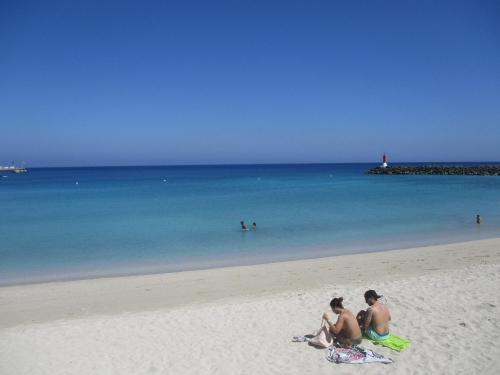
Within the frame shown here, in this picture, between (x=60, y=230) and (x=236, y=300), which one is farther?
(x=60, y=230)

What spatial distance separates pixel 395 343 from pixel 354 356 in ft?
2.71

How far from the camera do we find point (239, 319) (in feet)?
25.8

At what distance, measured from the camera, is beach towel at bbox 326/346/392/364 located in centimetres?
597

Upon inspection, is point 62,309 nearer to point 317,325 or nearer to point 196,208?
point 317,325

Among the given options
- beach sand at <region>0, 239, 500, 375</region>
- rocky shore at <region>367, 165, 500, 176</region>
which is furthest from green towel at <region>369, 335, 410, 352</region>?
rocky shore at <region>367, 165, 500, 176</region>

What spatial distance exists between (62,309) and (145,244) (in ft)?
29.2

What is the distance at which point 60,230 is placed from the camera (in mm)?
22672

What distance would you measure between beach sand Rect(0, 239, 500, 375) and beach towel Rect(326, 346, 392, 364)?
0.39 feet

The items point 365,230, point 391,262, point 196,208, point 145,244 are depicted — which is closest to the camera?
point 391,262

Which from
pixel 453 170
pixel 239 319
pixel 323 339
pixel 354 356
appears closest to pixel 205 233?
pixel 239 319

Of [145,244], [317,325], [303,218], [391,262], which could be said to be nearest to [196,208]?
[303,218]

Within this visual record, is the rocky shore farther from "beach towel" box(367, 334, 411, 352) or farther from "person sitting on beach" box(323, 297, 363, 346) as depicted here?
"person sitting on beach" box(323, 297, 363, 346)

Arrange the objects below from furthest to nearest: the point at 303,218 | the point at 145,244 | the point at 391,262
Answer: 1. the point at 303,218
2. the point at 145,244
3. the point at 391,262

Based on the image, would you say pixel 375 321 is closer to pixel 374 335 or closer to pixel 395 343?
pixel 374 335
